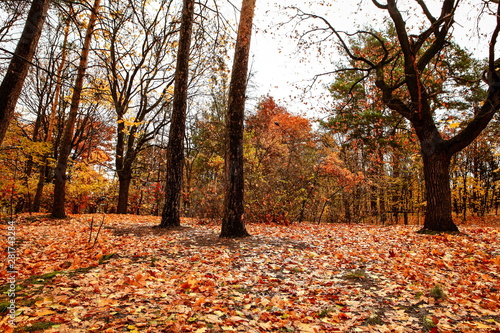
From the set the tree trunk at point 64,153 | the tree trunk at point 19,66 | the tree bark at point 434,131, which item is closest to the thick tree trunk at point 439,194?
the tree bark at point 434,131

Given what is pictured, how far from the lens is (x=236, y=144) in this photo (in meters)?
6.23

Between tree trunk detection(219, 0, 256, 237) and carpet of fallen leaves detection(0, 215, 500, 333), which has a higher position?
tree trunk detection(219, 0, 256, 237)

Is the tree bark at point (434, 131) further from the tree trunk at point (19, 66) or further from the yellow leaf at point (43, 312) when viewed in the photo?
the yellow leaf at point (43, 312)

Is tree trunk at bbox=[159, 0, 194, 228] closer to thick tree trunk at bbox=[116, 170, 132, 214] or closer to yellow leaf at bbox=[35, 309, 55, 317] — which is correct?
yellow leaf at bbox=[35, 309, 55, 317]

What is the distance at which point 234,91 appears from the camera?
6320 millimetres

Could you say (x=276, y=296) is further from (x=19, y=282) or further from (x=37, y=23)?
(x=37, y=23)

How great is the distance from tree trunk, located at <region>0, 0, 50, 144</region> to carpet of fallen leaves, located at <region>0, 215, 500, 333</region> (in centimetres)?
214

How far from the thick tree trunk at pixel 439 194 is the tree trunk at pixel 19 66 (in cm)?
914

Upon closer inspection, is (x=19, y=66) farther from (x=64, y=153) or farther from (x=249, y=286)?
(x=64, y=153)

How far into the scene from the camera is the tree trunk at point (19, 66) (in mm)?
3621

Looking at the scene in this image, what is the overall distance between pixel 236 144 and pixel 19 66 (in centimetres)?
397

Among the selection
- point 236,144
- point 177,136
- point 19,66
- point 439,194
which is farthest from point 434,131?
point 19,66

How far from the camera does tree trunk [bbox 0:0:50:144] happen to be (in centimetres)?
362

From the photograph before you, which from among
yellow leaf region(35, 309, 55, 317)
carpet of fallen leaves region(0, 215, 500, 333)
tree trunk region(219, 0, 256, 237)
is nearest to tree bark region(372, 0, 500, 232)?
carpet of fallen leaves region(0, 215, 500, 333)
